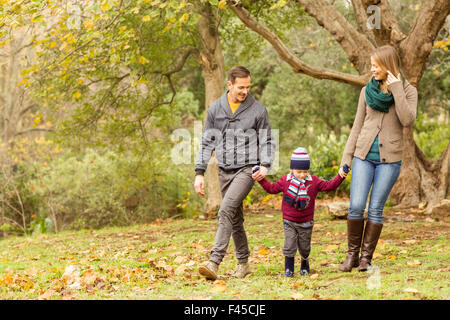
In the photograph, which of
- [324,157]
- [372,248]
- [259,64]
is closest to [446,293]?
[372,248]

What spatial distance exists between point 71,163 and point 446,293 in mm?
13484

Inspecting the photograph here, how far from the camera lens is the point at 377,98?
4.77m

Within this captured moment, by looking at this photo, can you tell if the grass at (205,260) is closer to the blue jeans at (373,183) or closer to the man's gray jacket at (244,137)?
the blue jeans at (373,183)

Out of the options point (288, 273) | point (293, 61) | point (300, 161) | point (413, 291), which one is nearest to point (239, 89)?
point (300, 161)

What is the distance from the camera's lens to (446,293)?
383 cm

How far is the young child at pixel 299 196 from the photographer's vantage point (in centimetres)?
483

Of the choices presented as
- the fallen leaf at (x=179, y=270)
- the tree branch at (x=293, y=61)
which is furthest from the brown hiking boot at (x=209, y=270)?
the tree branch at (x=293, y=61)

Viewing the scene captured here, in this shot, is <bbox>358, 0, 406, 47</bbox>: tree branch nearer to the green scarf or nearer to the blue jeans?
the green scarf

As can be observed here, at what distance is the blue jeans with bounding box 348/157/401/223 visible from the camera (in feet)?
16.0

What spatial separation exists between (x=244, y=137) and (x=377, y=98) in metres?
1.27

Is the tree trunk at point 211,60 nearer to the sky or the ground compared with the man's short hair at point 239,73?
nearer to the sky

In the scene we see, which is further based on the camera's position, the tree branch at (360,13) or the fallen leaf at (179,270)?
the tree branch at (360,13)

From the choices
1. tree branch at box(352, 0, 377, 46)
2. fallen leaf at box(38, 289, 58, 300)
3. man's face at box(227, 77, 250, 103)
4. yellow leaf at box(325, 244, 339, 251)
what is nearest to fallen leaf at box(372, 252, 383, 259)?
yellow leaf at box(325, 244, 339, 251)
